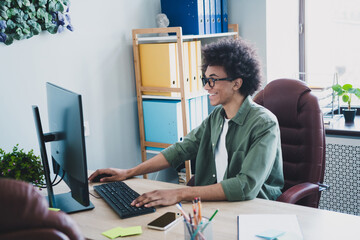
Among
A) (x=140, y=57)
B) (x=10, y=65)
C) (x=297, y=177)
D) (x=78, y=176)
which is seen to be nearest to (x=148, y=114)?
(x=140, y=57)

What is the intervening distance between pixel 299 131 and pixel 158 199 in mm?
836

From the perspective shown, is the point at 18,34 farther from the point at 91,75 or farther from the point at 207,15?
the point at 207,15

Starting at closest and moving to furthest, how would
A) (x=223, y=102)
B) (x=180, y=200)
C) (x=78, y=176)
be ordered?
(x=78, y=176) < (x=180, y=200) < (x=223, y=102)

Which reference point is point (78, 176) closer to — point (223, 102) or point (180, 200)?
point (180, 200)

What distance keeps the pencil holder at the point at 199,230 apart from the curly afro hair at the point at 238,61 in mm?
889

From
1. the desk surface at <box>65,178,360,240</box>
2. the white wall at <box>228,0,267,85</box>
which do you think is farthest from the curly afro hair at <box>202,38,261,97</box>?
the white wall at <box>228,0,267,85</box>

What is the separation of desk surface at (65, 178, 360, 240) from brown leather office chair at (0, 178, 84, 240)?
809 mm

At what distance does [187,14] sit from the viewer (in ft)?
9.87

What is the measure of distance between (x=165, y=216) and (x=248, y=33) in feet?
7.14

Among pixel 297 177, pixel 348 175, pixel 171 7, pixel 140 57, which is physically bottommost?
pixel 348 175

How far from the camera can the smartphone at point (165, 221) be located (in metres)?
1.46

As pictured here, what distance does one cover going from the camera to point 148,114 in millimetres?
3016

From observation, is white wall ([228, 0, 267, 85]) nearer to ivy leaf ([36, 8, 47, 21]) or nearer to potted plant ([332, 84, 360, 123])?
potted plant ([332, 84, 360, 123])

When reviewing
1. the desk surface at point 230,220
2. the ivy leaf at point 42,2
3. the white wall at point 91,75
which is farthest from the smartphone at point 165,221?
the ivy leaf at point 42,2
